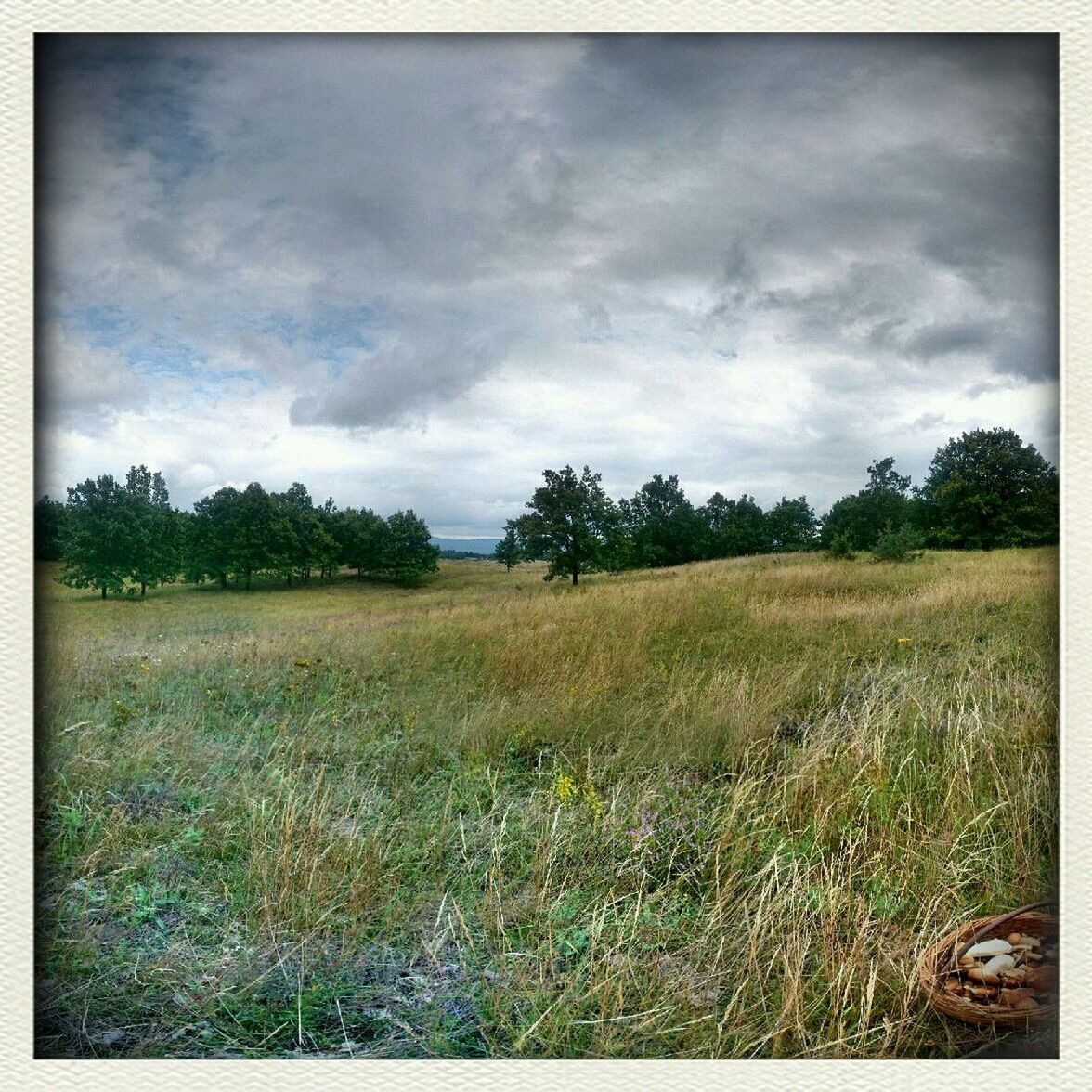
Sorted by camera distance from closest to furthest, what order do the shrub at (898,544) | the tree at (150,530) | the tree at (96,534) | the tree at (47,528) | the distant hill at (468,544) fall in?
the tree at (47,528), the tree at (96,534), the tree at (150,530), the distant hill at (468,544), the shrub at (898,544)

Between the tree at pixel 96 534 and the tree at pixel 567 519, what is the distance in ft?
5.24

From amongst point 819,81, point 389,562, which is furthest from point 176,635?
point 819,81

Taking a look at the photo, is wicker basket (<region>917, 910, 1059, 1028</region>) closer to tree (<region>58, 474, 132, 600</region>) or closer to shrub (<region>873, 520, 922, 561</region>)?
shrub (<region>873, 520, 922, 561</region>)

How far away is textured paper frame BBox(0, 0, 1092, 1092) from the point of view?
6.59 ft

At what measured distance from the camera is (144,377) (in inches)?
102

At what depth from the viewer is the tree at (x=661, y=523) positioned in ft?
10.3

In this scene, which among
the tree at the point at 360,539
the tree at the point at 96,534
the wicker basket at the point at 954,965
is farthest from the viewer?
the tree at the point at 360,539

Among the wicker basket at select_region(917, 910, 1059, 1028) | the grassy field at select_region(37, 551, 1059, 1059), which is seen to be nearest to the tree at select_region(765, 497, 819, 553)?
the grassy field at select_region(37, 551, 1059, 1059)

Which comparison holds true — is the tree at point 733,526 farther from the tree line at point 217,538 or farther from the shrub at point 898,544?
the tree line at point 217,538

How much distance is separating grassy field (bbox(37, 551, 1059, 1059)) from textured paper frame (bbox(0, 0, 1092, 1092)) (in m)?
0.11

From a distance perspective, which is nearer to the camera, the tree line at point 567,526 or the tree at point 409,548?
the tree line at point 567,526

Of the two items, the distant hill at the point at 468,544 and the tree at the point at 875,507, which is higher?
the tree at the point at 875,507

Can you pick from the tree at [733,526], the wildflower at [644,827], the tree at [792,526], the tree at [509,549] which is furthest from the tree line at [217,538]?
the tree at [792,526]

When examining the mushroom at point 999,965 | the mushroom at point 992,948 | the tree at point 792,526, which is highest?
the tree at point 792,526
